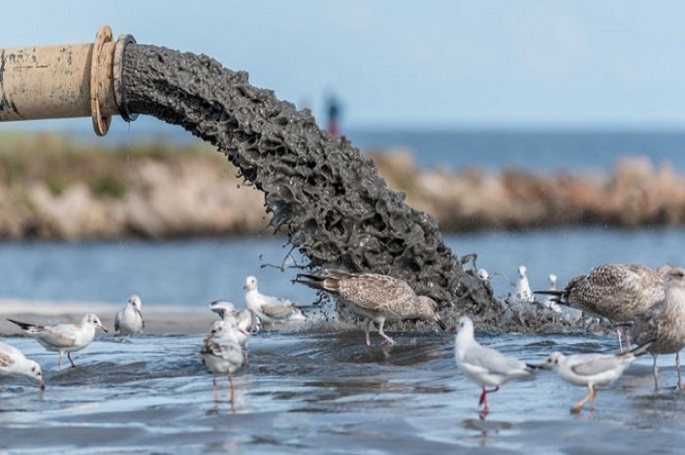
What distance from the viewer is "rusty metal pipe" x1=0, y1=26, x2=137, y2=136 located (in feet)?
48.1

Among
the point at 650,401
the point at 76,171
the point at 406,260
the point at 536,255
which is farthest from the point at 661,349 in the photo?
the point at 76,171

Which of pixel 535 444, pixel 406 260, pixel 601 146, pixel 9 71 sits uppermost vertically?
pixel 601 146

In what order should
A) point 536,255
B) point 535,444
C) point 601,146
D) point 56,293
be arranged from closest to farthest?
point 535,444 < point 56,293 < point 536,255 < point 601,146

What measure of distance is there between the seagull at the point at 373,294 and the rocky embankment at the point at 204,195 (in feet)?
96.5

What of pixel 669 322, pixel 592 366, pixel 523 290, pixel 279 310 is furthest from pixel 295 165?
pixel 592 366

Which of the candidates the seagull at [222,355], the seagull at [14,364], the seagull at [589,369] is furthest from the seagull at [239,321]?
the seagull at [589,369]

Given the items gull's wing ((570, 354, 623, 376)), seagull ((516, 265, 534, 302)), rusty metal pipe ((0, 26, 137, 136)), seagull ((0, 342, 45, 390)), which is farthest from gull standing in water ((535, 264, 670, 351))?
→ seagull ((0, 342, 45, 390))

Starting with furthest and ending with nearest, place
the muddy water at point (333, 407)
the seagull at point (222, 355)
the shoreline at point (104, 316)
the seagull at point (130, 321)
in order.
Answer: the shoreline at point (104, 316) < the seagull at point (130, 321) < the seagull at point (222, 355) < the muddy water at point (333, 407)

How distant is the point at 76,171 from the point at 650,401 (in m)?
36.9

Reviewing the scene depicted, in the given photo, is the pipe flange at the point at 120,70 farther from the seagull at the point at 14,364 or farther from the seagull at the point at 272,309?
the seagull at the point at 272,309

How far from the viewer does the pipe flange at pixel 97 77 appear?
14555mm

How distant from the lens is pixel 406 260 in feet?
49.6

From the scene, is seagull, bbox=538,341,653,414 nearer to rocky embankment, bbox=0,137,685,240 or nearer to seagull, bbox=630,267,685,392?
seagull, bbox=630,267,685,392

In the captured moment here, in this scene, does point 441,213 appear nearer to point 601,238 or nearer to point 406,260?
point 601,238
